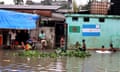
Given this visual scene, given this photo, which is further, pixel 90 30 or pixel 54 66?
pixel 90 30

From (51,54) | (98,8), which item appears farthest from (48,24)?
(51,54)

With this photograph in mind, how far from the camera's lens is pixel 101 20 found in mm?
32125

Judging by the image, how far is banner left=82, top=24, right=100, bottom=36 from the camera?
31.6 m

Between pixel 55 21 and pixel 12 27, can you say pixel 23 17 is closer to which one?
pixel 12 27

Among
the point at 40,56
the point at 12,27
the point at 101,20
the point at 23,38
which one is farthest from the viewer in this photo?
the point at 101,20

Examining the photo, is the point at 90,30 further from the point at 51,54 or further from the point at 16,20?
the point at 51,54

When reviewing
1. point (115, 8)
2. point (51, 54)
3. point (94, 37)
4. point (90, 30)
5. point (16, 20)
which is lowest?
point (94, 37)

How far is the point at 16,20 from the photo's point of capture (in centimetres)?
2736

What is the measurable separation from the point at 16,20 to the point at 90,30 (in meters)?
7.03

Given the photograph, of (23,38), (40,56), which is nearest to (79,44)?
(23,38)

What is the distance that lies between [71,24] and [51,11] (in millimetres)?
2012

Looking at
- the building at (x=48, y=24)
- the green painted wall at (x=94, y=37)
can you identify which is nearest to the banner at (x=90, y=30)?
Answer: the green painted wall at (x=94, y=37)

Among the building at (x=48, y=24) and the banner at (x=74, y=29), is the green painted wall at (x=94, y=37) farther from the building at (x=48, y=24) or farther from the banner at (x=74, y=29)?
the building at (x=48, y=24)

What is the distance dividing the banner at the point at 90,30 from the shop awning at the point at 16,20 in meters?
4.98
